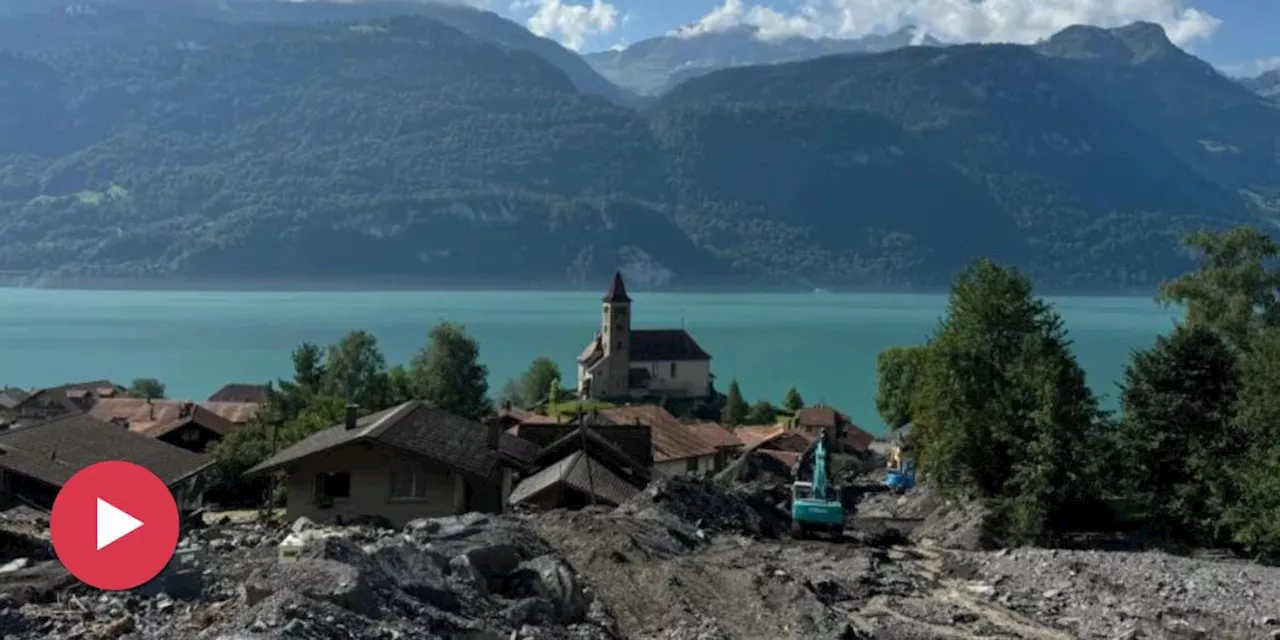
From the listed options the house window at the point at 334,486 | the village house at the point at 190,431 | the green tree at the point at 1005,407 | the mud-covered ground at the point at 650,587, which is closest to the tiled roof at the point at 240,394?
the village house at the point at 190,431

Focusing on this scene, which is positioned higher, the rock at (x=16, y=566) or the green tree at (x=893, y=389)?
the rock at (x=16, y=566)

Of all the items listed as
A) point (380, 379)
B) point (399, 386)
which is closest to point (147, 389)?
point (399, 386)

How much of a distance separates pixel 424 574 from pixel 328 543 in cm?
104

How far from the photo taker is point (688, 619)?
48.6 ft

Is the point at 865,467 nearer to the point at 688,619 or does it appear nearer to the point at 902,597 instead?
the point at 902,597

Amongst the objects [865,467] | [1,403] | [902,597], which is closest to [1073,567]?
[902,597]

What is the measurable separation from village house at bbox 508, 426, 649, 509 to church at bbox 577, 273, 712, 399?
47.7 m

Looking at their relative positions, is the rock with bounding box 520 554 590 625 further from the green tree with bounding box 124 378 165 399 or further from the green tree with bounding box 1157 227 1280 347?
the green tree with bounding box 124 378 165 399

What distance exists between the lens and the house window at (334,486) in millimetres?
23094

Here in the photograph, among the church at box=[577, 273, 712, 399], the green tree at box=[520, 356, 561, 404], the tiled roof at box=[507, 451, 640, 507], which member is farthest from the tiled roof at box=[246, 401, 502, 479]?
the church at box=[577, 273, 712, 399]

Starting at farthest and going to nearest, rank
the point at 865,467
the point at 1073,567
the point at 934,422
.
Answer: the point at 865,467 < the point at 934,422 < the point at 1073,567

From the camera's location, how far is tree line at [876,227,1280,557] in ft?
87.6

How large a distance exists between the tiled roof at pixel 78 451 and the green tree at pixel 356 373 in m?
18.8

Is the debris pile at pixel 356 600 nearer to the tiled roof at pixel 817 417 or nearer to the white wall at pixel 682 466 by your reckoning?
the white wall at pixel 682 466
